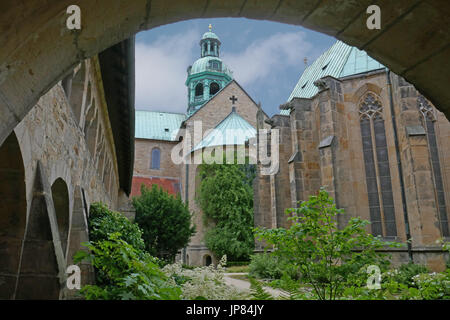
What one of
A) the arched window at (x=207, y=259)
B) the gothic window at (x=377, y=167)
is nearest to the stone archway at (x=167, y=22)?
the gothic window at (x=377, y=167)

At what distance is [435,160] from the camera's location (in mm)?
14594

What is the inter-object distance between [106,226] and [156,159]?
35555mm

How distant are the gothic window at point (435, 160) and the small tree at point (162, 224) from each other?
12939mm

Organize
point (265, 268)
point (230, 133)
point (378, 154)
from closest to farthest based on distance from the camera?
point (265, 268) < point (378, 154) < point (230, 133)

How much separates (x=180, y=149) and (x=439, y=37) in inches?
1496

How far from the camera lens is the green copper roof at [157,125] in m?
42.9

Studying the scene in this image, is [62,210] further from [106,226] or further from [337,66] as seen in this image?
[337,66]

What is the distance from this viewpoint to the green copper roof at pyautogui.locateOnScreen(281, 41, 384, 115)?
672 inches

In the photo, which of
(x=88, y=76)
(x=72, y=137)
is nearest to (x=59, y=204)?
(x=72, y=137)

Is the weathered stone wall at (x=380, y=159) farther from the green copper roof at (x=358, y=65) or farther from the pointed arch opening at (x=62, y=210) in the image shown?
the pointed arch opening at (x=62, y=210)

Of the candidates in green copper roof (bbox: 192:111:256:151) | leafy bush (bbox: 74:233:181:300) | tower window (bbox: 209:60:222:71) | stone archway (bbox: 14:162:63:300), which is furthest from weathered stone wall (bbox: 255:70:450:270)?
tower window (bbox: 209:60:222:71)

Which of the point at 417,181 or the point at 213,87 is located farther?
the point at 213,87

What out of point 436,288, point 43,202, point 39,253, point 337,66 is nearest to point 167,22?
point 43,202

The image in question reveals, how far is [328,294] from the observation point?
195 inches
